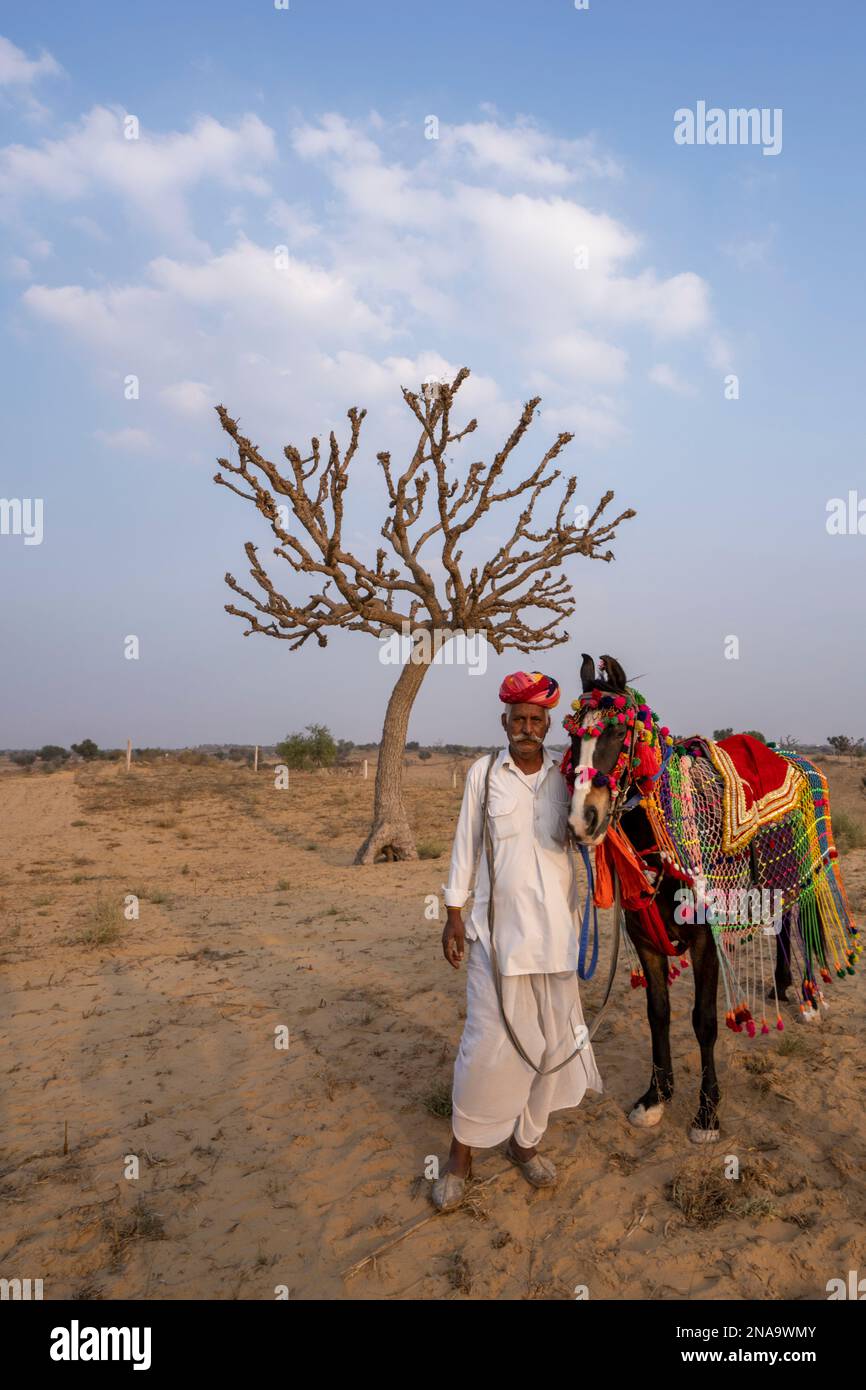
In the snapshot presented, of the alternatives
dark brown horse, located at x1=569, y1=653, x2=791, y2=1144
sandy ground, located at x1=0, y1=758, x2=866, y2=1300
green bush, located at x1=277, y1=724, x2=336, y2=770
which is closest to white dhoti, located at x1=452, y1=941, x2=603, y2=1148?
Answer: sandy ground, located at x1=0, y1=758, x2=866, y2=1300

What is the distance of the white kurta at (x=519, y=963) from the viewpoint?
3.28m

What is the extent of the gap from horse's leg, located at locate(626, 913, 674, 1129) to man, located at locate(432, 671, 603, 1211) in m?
0.63

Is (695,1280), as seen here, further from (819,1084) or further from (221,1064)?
(221,1064)

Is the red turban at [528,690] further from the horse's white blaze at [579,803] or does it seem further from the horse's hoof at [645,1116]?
the horse's hoof at [645,1116]

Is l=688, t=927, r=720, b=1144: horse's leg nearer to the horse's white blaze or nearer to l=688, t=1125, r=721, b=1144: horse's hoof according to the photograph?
l=688, t=1125, r=721, b=1144: horse's hoof

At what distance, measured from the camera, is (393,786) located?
12.9 m

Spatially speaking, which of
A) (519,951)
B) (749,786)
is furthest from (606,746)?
(749,786)

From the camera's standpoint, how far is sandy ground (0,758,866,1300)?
9.59 ft

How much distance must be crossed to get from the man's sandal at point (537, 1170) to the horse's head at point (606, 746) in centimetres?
155

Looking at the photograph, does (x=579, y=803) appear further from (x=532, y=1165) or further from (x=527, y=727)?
(x=532, y=1165)
